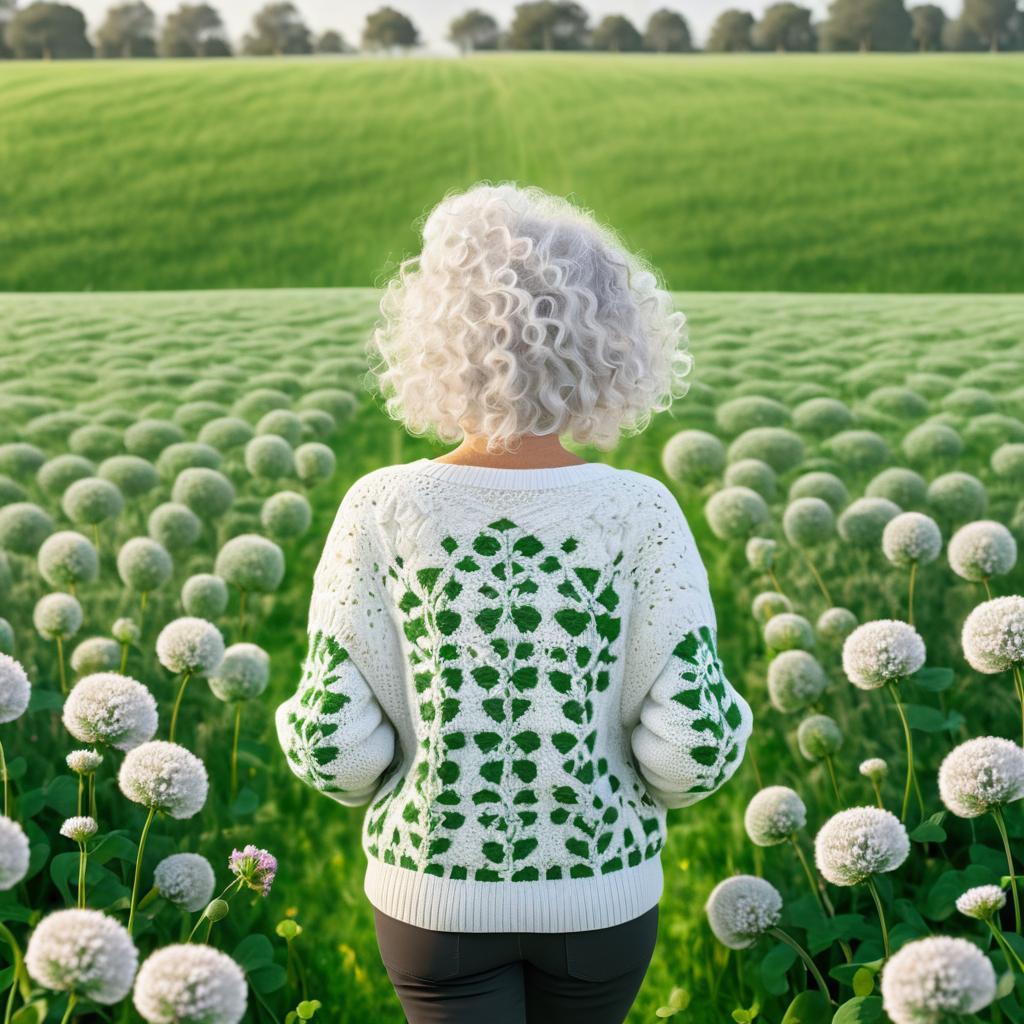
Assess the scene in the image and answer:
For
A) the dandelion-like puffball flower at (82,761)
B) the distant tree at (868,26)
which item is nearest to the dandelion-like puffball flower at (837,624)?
the dandelion-like puffball flower at (82,761)

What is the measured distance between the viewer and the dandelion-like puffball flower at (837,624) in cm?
440

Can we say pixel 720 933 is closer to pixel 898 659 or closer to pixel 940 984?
pixel 898 659

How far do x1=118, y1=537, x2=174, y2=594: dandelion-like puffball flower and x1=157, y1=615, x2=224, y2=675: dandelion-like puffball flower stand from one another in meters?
0.96

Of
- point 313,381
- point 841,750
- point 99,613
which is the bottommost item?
point 841,750

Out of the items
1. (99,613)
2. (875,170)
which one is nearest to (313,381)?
(99,613)

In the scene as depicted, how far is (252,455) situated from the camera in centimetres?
536

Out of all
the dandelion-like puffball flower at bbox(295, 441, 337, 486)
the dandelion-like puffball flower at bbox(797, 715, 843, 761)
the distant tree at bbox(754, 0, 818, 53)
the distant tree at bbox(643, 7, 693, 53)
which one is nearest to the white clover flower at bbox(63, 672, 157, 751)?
the dandelion-like puffball flower at bbox(797, 715, 843, 761)

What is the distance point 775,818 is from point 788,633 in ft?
2.72

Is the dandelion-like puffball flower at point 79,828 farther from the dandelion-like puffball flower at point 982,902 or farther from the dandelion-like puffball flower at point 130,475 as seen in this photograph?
the dandelion-like puffball flower at point 130,475

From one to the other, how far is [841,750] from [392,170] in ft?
30.7

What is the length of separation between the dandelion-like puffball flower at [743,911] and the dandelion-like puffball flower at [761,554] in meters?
1.46

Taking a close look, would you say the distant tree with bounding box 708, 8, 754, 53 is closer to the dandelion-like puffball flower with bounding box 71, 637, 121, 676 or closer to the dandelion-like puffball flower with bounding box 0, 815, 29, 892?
the dandelion-like puffball flower with bounding box 71, 637, 121, 676

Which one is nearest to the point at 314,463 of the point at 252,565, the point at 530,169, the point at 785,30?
the point at 252,565

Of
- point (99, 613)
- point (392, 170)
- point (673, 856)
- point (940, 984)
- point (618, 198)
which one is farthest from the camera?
Result: point (392, 170)
